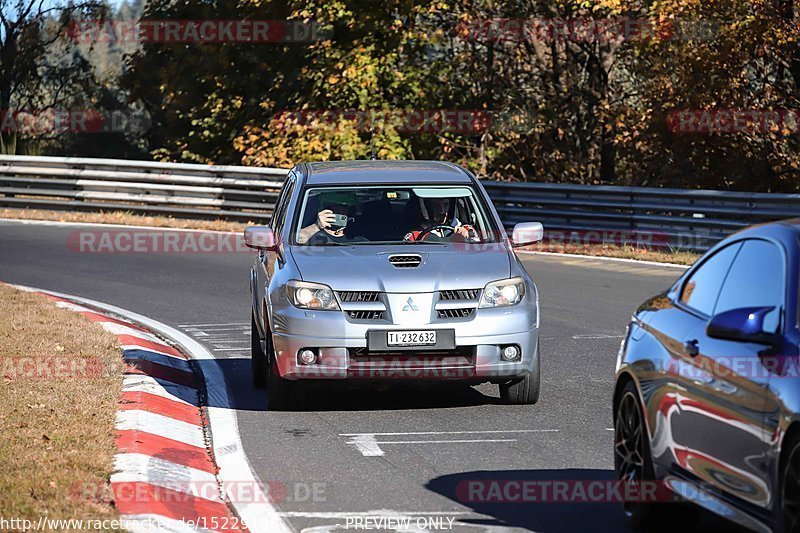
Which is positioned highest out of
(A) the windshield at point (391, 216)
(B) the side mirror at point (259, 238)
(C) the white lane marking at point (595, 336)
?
(A) the windshield at point (391, 216)

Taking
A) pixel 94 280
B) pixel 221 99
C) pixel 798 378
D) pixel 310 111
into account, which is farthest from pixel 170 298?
pixel 221 99

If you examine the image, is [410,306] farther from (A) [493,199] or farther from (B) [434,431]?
(A) [493,199]

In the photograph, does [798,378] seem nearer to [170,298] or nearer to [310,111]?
[170,298]

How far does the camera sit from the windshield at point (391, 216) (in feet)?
35.2

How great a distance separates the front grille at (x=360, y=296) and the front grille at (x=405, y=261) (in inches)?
13.8

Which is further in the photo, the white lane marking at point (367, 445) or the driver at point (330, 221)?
the driver at point (330, 221)

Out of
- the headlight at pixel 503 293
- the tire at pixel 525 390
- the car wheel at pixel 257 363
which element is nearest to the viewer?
the headlight at pixel 503 293

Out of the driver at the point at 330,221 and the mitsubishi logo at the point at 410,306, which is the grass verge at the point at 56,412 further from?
the mitsubishi logo at the point at 410,306

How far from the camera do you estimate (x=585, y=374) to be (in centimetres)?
1146

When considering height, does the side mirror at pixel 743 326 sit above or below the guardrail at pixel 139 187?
above

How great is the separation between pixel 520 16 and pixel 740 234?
74.0 feet

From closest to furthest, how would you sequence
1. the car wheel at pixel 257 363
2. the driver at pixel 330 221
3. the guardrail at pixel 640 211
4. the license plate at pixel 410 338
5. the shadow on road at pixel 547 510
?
the shadow on road at pixel 547 510, the license plate at pixel 410 338, the driver at pixel 330 221, the car wheel at pixel 257 363, the guardrail at pixel 640 211

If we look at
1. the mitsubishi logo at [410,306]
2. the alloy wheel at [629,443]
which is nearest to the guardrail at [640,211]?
the mitsubishi logo at [410,306]

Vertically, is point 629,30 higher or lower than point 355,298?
higher
